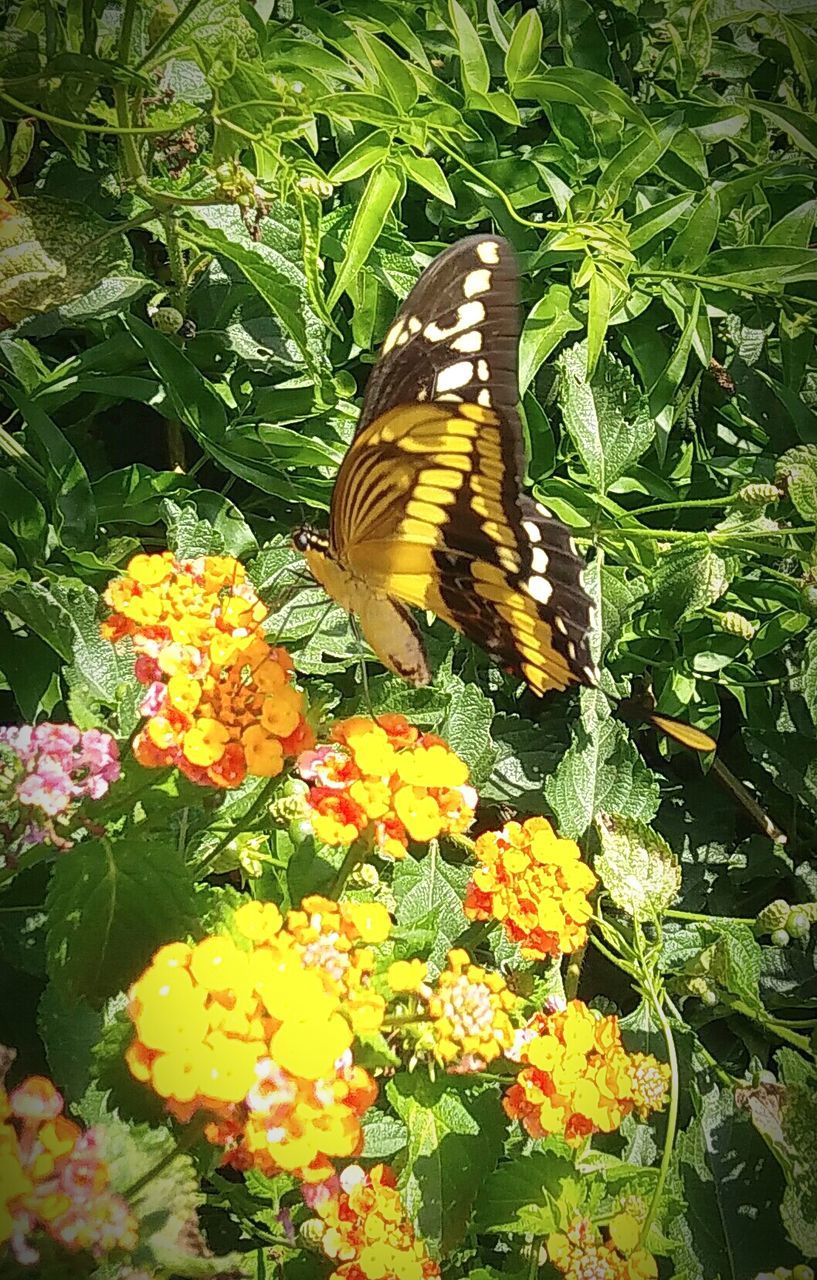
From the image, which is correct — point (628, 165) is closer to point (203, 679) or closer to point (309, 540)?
point (309, 540)

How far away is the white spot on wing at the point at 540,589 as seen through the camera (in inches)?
33.4

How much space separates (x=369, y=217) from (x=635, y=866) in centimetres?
56

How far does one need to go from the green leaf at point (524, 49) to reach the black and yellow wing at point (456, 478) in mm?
236

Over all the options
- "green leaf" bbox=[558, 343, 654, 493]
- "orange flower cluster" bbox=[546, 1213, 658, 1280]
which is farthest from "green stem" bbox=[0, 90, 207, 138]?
"orange flower cluster" bbox=[546, 1213, 658, 1280]

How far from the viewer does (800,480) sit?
36.2 inches

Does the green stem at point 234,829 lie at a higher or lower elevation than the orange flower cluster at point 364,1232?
higher

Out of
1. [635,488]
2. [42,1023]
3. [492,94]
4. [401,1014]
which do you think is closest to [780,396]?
[635,488]

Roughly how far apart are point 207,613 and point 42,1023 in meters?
0.27

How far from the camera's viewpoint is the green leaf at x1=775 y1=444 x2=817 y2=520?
3.01 feet

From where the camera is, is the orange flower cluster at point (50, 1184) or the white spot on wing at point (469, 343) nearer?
the orange flower cluster at point (50, 1184)

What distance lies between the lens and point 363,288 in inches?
32.7

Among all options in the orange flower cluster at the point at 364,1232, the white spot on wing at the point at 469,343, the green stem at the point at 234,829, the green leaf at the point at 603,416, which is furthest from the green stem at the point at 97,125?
the orange flower cluster at the point at 364,1232

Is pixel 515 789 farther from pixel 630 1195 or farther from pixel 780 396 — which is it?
pixel 780 396

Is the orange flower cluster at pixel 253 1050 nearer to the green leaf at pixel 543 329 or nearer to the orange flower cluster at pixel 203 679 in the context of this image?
the orange flower cluster at pixel 203 679
